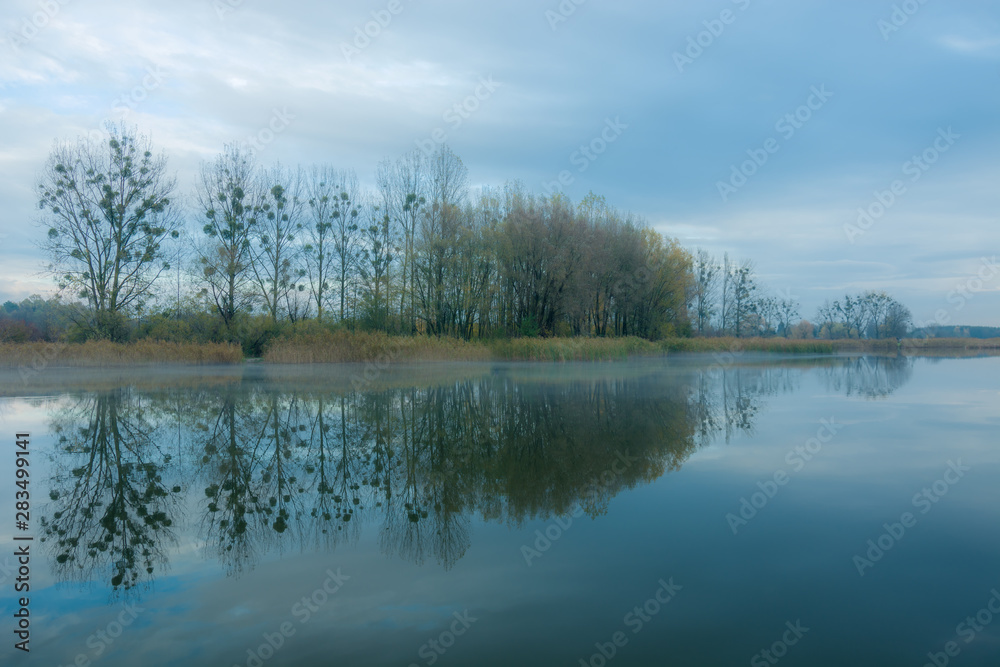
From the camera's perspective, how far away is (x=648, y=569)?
3.43m

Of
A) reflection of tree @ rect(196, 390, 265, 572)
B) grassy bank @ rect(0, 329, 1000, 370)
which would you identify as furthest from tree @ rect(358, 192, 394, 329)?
reflection of tree @ rect(196, 390, 265, 572)

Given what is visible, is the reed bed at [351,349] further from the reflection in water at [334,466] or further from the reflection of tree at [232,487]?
the reflection of tree at [232,487]

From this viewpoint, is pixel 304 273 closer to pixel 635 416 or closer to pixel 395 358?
pixel 395 358

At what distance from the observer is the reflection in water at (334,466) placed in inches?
159

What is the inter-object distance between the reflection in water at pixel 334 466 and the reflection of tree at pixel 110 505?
0.6 inches

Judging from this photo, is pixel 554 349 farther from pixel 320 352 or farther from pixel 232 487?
pixel 232 487

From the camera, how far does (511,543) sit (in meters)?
3.87

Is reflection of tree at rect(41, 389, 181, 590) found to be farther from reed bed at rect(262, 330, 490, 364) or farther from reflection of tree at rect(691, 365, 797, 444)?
reed bed at rect(262, 330, 490, 364)

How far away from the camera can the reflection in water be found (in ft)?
13.3

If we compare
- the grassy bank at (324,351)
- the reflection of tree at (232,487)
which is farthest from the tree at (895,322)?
the reflection of tree at (232,487)

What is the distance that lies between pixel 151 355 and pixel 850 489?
80.4ft

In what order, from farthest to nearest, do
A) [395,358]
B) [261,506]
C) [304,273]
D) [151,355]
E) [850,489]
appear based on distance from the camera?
[304,273], [395,358], [151,355], [850,489], [261,506]

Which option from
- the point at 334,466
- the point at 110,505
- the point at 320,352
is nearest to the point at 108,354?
the point at 320,352

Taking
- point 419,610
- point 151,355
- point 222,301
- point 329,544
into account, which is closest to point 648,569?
point 419,610
